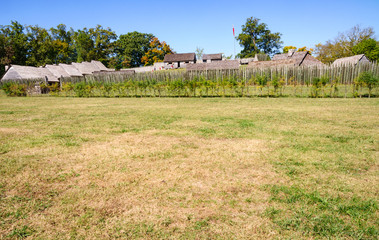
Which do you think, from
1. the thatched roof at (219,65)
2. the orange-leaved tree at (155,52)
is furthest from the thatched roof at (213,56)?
the thatched roof at (219,65)

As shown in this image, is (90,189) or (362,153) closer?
(90,189)

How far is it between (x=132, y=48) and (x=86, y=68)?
1166 inches

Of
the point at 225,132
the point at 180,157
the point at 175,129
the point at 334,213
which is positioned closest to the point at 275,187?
the point at 334,213

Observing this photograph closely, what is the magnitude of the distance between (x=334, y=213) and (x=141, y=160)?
2928 mm

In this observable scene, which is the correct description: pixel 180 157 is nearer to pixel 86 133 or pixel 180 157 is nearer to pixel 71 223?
pixel 71 223

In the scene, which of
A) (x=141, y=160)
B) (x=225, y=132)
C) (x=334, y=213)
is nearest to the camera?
(x=334, y=213)

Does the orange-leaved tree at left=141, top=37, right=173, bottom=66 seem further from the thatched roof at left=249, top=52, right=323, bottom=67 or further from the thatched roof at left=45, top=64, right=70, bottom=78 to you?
the thatched roof at left=249, top=52, right=323, bottom=67

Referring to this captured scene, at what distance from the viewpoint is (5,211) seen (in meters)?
2.54

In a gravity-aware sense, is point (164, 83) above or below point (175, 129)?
above

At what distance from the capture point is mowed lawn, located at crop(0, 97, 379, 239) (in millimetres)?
2221

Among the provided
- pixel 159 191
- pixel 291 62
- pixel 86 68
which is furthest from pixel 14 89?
pixel 291 62

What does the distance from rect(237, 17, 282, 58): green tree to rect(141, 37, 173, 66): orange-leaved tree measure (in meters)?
24.9

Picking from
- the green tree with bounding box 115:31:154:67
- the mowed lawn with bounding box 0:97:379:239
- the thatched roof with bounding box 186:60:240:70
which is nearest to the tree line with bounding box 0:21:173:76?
the green tree with bounding box 115:31:154:67

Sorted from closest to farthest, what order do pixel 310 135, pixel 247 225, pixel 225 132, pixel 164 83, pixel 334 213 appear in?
pixel 247 225, pixel 334 213, pixel 310 135, pixel 225 132, pixel 164 83
